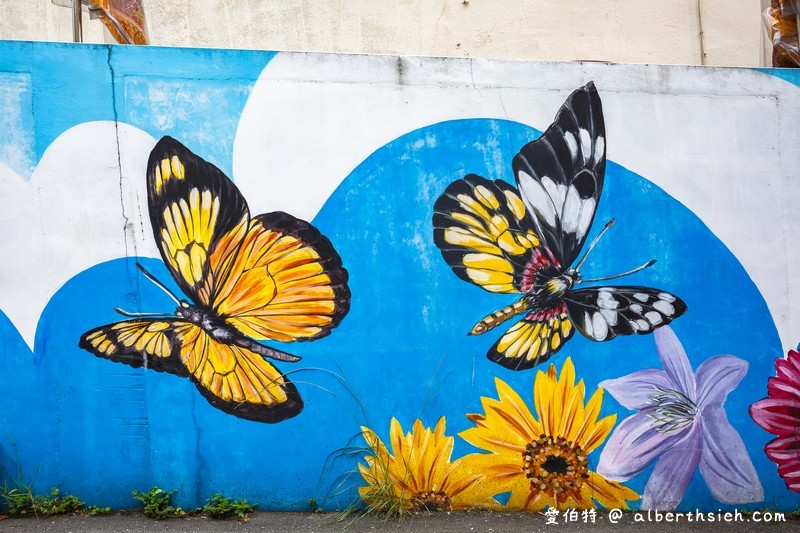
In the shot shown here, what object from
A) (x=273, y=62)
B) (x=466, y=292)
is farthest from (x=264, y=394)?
(x=273, y=62)

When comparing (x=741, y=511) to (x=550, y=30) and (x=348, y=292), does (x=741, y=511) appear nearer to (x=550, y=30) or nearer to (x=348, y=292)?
(x=348, y=292)

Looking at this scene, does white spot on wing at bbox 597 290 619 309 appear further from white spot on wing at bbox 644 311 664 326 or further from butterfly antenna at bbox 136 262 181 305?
butterfly antenna at bbox 136 262 181 305

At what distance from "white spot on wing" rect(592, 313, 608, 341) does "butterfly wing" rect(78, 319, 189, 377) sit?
8.52ft

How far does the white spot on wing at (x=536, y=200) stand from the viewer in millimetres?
4594

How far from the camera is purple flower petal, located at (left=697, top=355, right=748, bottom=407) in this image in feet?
15.4

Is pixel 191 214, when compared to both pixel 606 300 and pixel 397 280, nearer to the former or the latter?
pixel 397 280

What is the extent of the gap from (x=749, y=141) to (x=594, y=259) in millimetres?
1404

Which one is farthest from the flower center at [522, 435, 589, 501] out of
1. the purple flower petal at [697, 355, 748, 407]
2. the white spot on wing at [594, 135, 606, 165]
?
the white spot on wing at [594, 135, 606, 165]

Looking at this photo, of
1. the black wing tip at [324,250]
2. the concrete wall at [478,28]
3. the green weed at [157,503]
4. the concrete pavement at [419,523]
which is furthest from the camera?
the concrete wall at [478,28]

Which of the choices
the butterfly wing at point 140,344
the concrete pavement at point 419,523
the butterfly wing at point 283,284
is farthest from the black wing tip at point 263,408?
the concrete pavement at point 419,523

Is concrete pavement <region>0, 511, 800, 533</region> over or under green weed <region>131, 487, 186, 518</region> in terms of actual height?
under

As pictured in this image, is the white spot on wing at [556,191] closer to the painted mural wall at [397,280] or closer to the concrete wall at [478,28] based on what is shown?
the painted mural wall at [397,280]

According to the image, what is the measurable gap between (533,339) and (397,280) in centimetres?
96

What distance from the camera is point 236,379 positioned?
426 centimetres
